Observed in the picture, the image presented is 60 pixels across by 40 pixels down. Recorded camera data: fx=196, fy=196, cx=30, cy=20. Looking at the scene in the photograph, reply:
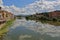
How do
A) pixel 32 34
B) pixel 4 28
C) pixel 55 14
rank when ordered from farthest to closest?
1. pixel 55 14
2. pixel 4 28
3. pixel 32 34

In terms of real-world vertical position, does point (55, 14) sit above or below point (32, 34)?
above

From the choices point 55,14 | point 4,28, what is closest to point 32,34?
point 4,28

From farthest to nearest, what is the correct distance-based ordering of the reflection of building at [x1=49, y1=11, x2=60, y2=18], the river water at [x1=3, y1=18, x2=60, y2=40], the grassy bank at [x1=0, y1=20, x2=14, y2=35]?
the reflection of building at [x1=49, y1=11, x2=60, y2=18], the grassy bank at [x1=0, y1=20, x2=14, y2=35], the river water at [x1=3, y1=18, x2=60, y2=40]

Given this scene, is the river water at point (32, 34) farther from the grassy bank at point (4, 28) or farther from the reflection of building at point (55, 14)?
the reflection of building at point (55, 14)

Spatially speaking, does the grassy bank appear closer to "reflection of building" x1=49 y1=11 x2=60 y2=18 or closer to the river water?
the river water

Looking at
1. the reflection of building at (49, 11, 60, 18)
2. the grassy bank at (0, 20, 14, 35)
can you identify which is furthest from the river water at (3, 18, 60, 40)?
the reflection of building at (49, 11, 60, 18)

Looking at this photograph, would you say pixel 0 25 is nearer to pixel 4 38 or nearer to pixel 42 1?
pixel 4 38

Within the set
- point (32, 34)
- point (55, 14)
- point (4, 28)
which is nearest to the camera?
point (32, 34)

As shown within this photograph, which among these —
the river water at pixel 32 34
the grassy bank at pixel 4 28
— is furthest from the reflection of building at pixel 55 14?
the grassy bank at pixel 4 28

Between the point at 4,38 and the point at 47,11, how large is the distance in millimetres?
1547

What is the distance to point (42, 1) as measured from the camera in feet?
18.1

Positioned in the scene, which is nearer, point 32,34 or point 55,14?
point 32,34

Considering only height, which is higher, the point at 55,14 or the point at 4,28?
the point at 55,14

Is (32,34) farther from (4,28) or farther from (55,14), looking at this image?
(55,14)
